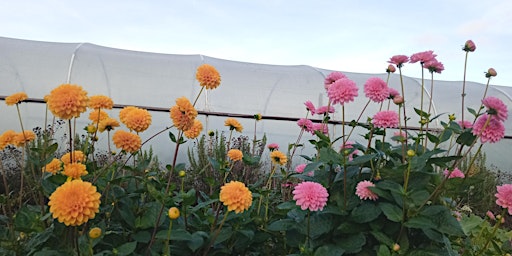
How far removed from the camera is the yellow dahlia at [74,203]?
96 centimetres

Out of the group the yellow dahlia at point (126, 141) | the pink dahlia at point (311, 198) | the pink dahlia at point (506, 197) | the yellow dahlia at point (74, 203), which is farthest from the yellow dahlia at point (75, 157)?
the pink dahlia at point (506, 197)

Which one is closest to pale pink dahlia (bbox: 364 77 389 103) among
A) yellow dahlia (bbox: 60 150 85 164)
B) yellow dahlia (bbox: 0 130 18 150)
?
yellow dahlia (bbox: 60 150 85 164)

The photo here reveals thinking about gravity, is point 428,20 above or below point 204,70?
above

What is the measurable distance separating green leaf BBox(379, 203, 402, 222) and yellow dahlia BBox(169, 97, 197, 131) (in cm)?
58

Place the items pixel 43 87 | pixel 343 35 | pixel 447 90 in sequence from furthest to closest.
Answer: pixel 447 90
pixel 43 87
pixel 343 35

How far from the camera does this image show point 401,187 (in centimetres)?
127

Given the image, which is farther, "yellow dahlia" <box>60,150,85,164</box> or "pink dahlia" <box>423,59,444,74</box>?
"pink dahlia" <box>423,59,444,74</box>

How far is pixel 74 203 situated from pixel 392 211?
0.81 meters

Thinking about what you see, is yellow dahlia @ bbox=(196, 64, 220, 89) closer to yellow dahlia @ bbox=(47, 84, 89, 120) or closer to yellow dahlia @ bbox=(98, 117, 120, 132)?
yellow dahlia @ bbox=(98, 117, 120, 132)

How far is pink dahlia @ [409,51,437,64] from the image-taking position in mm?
1626

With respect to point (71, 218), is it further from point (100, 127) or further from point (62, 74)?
point (62, 74)

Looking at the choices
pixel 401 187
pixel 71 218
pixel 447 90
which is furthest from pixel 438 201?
pixel 447 90

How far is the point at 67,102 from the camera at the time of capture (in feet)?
3.76

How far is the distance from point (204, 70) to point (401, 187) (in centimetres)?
69
